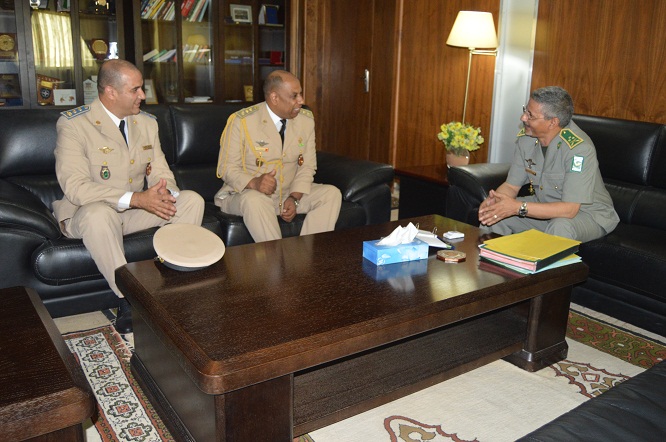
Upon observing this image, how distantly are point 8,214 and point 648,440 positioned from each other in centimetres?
228

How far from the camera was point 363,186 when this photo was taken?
334 cm

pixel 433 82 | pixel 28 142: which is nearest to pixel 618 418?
pixel 28 142

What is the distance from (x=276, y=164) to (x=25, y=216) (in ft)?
4.16

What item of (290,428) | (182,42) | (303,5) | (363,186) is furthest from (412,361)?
(303,5)

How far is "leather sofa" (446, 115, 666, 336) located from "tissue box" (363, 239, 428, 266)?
976 millimetres

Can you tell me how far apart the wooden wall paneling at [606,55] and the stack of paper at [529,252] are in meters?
1.66

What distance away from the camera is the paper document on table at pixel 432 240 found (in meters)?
2.29

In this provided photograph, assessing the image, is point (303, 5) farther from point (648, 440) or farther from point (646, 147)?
point (648, 440)

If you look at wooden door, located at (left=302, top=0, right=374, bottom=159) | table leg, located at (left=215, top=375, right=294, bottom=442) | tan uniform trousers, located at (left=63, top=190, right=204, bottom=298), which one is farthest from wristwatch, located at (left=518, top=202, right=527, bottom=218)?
wooden door, located at (left=302, top=0, right=374, bottom=159)

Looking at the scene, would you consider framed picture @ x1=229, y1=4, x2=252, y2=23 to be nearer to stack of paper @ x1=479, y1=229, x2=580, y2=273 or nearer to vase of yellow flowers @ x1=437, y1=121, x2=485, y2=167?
vase of yellow flowers @ x1=437, y1=121, x2=485, y2=167

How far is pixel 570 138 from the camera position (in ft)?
9.00

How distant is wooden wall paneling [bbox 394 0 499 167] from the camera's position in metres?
4.54

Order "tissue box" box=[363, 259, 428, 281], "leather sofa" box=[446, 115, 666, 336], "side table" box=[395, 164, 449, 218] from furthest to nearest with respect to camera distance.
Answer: "side table" box=[395, 164, 449, 218], "leather sofa" box=[446, 115, 666, 336], "tissue box" box=[363, 259, 428, 281]

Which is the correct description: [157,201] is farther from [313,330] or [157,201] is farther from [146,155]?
[313,330]
